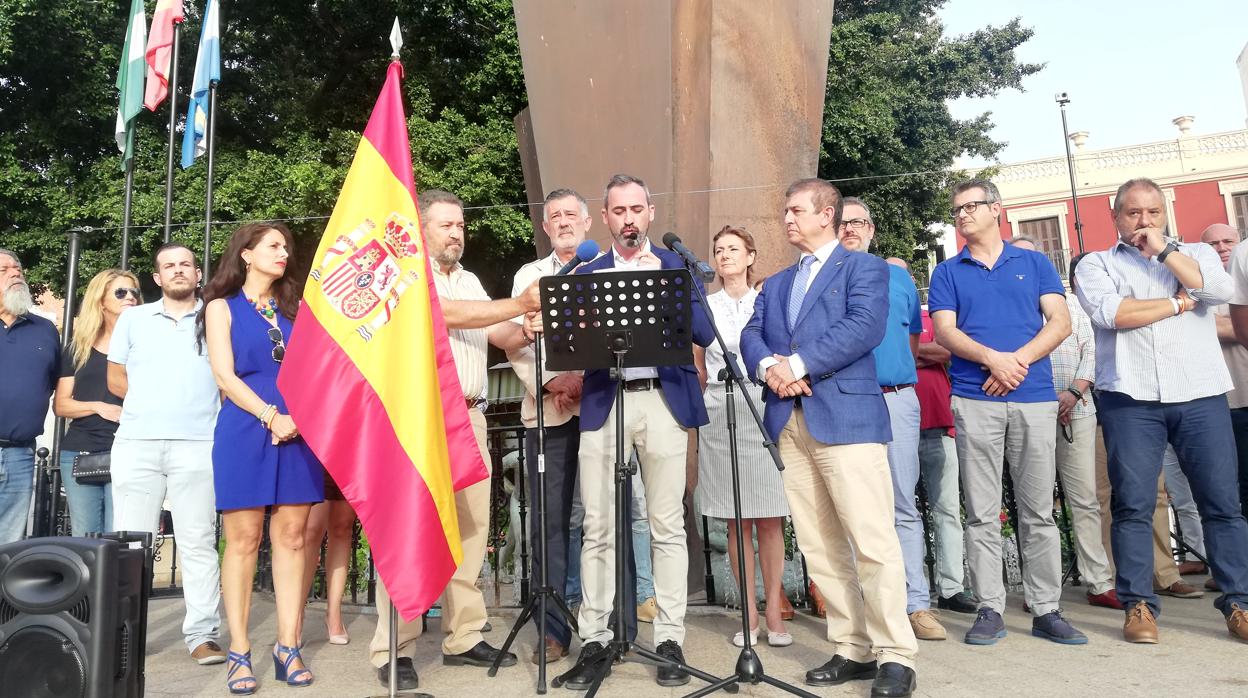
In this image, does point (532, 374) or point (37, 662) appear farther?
point (532, 374)

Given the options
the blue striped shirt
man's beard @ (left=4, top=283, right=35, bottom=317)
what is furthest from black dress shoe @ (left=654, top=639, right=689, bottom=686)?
man's beard @ (left=4, top=283, right=35, bottom=317)

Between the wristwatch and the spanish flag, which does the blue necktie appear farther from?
the wristwatch

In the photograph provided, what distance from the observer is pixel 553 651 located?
4332 millimetres

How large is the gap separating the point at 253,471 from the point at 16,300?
2400mm

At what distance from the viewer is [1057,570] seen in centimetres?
457

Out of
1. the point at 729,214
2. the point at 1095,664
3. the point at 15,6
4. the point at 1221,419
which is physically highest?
the point at 15,6

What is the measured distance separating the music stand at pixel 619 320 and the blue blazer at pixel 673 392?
409mm

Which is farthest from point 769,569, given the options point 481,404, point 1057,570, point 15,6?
point 15,6

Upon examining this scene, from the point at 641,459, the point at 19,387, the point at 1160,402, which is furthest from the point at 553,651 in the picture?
the point at 19,387

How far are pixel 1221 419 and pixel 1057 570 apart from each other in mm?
1029

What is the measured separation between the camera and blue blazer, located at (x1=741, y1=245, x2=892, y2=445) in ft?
12.2

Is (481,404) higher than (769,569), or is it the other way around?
(481,404)

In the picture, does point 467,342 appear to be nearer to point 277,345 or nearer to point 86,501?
point 277,345

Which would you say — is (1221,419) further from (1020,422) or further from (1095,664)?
(1095,664)
